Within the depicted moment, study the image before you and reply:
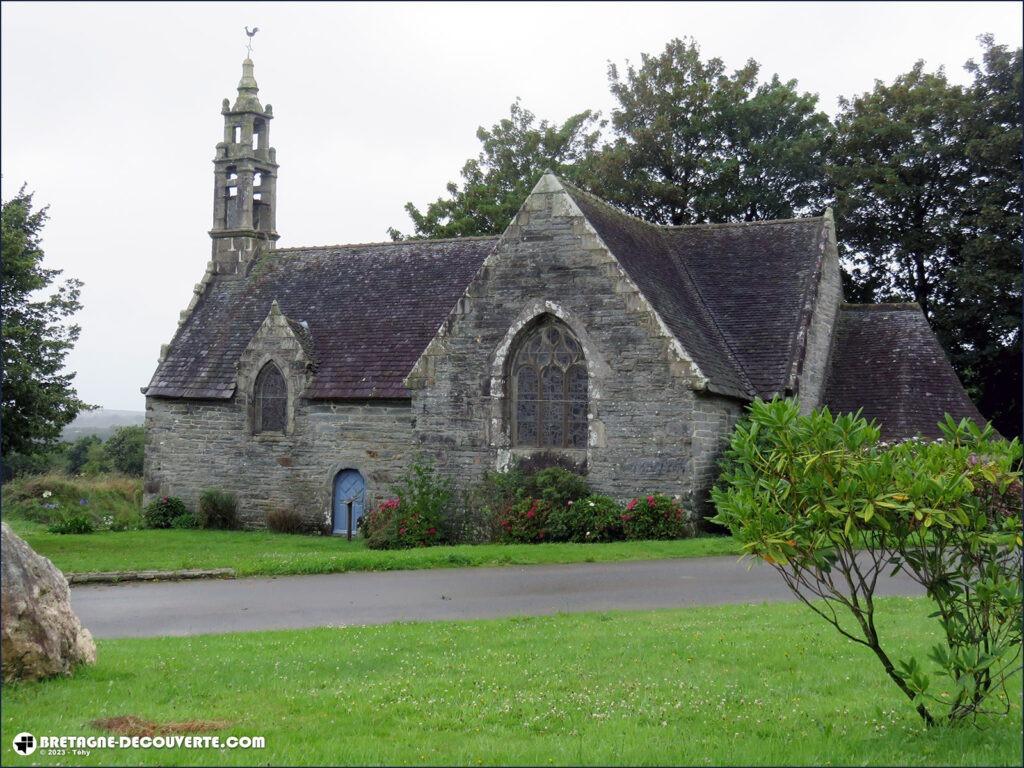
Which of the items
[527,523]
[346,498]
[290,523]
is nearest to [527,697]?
[527,523]

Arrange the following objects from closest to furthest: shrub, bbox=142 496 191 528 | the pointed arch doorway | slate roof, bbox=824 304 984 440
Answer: slate roof, bbox=824 304 984 440 < the pointed arch doorway < shrub, bbox=142 496 191 528

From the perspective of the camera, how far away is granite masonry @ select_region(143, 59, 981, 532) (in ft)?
72.8

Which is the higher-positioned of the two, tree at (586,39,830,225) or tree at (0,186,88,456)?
tree at (586,39,830,225)

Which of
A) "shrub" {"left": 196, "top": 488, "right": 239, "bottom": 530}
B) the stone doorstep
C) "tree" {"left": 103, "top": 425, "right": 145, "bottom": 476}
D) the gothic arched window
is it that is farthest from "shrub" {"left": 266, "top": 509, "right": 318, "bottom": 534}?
"tree" {"left": 103, "top": 425, "right": 145, "bottom": 476}

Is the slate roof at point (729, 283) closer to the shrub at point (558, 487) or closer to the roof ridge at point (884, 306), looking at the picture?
the roof ridge at point (884, 306)

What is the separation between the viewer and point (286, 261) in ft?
104

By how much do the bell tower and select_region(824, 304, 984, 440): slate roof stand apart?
17162 mm

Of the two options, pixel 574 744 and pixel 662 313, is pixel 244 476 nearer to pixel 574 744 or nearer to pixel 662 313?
pixel 662 313

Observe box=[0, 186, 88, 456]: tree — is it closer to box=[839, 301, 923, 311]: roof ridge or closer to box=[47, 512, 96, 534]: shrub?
box=[47, 512, 96, 534]: shrub

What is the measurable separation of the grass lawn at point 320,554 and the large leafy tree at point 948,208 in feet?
55.3

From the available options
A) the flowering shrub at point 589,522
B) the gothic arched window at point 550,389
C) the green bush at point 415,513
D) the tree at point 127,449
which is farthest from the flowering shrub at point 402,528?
the tree at point 127,449

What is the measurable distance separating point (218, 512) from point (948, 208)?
24149 millimetres

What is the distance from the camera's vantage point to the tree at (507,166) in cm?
4000

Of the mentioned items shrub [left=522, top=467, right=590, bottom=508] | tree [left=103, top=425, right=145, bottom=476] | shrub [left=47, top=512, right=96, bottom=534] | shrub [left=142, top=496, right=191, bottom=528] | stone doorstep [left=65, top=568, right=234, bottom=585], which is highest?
tree [left=103, top=425, right=145, bottom=476]
